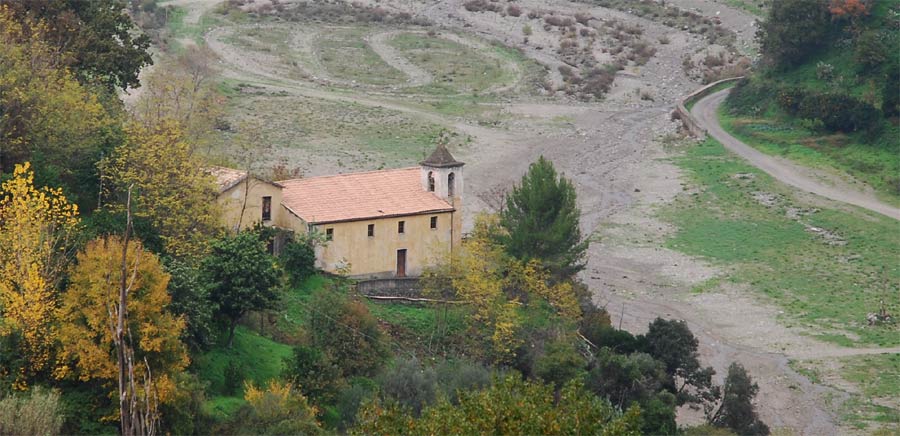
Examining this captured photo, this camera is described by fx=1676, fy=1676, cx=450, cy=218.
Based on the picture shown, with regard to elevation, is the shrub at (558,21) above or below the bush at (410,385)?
above

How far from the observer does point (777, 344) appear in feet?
219

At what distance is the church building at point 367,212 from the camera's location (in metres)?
59.9

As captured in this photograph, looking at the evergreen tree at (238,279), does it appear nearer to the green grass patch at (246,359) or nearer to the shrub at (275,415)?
the green grass patch at (246,359)

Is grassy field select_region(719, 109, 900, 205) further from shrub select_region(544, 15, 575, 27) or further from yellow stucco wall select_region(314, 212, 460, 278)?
yellow stucco wall select_region(314, 212, 460, 278)

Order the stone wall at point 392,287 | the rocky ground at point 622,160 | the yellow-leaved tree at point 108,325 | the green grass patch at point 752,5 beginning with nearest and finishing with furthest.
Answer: the yellow-leaved tree at point 108,325 < the stone wall at point 392,287 < the rocky ground at point 622,160 < the green grass patch at point 752,5

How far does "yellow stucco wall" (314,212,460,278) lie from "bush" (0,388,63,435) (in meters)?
18.4

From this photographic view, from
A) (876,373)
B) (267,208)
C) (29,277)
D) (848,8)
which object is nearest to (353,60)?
(848,8)

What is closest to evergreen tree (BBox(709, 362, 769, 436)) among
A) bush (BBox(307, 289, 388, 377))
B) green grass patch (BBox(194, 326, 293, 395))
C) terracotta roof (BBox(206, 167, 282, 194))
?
bush (BBox(307, 289, 388, 377))

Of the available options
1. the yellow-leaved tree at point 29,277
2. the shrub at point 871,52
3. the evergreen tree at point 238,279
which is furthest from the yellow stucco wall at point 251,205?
the shrub at point 871,52

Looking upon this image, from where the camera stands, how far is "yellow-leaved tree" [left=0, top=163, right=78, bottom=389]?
46066 mm

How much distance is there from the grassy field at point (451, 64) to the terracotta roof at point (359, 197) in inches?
1864

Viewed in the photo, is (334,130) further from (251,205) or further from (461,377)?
(461,377)

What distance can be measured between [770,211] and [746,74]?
92.3 feet

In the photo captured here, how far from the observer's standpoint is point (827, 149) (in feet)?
311
